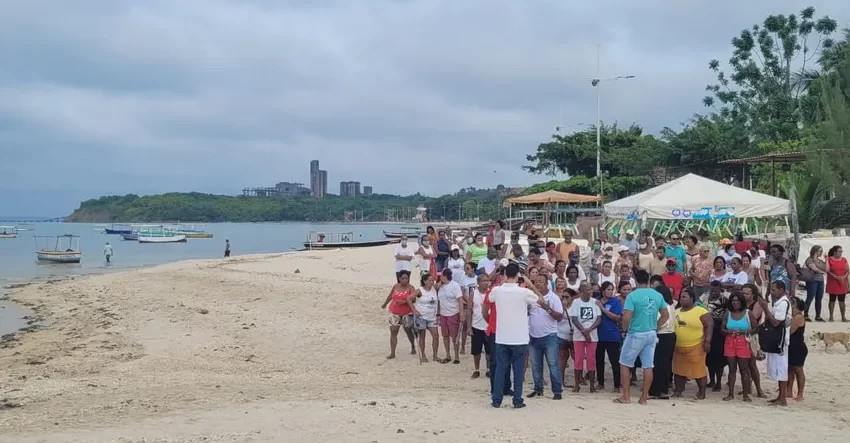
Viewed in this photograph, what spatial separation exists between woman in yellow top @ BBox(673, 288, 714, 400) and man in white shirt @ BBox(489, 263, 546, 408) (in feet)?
6.26

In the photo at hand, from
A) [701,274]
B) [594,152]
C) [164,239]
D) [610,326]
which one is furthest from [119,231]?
[610,326]

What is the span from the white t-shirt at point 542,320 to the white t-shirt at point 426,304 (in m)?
2.72

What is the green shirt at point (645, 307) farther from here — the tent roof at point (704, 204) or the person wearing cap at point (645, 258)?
the tent roof at point (704, 204)

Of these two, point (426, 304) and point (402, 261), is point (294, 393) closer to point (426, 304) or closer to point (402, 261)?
point (426, 304)

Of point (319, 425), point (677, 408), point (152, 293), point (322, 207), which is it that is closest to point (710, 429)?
point (677, 408)

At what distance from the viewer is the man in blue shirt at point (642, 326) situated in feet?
26.7

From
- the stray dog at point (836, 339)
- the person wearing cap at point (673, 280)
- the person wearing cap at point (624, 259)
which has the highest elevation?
the person wearing cap at point (624, 259)

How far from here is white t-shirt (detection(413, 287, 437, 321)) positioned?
1107cm

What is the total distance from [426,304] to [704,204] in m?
9.01

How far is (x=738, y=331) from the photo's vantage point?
850 centimetres

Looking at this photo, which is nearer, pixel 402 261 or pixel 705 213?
pixel 402 261

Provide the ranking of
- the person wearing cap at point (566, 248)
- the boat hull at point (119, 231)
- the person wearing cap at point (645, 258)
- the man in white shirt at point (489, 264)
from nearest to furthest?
the man in white shirt at point (489, 264) → the person wearing cap at point (645, 258) → the person wearing cap at point (566, 248) → the boat hull at point (119, 231)

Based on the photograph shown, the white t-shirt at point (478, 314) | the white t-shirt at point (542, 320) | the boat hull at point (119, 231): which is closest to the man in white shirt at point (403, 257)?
the white t-shirt at point (478, 314)

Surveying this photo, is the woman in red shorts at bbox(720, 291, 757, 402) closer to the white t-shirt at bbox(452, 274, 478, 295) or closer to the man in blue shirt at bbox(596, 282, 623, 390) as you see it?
the man in blue shirt at bbox(596, 282, 623, 390)
